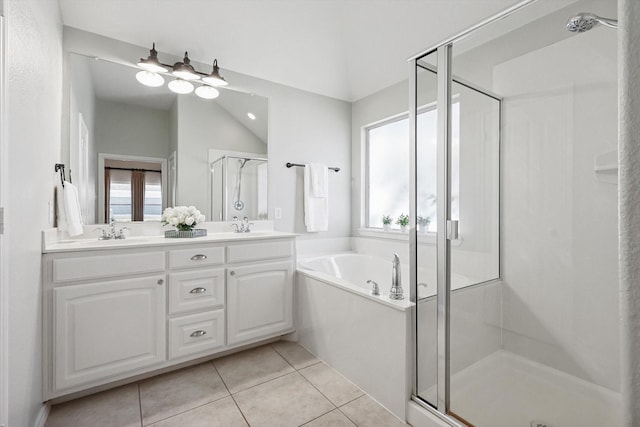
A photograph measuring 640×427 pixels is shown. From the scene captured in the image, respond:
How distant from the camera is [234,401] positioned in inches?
68.4

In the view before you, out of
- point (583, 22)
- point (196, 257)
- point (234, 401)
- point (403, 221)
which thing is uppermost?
point (583, 22)

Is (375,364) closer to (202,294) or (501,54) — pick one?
(202,294)

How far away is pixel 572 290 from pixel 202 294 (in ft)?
6.68

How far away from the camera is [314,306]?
226 cm

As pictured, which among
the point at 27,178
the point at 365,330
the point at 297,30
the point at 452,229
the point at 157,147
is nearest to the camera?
the point at 27,178

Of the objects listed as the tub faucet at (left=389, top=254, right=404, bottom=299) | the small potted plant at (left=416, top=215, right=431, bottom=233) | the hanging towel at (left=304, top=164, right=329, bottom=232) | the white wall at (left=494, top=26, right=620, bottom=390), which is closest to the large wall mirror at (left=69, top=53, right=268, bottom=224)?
the hanging towel at (left=304, top=164, right=329, bottom=232)

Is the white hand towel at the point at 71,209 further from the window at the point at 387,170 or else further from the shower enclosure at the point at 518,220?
the window at the point at 387,170

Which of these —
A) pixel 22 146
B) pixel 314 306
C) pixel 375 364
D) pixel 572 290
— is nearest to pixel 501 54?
pixel 572 290

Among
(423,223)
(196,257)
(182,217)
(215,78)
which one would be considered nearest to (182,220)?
(182,217)

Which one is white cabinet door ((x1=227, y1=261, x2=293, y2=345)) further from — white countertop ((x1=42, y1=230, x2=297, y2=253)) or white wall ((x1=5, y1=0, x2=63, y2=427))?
white wall ((x1=5, y1=0, x2=63, y2=427))

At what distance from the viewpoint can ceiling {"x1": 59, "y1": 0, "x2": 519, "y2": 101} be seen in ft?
7.11

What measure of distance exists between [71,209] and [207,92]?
4.39 feet

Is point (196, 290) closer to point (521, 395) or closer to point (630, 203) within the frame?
point (521, 395)

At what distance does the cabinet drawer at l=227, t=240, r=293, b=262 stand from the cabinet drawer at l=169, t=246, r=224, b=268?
3.0 inches
